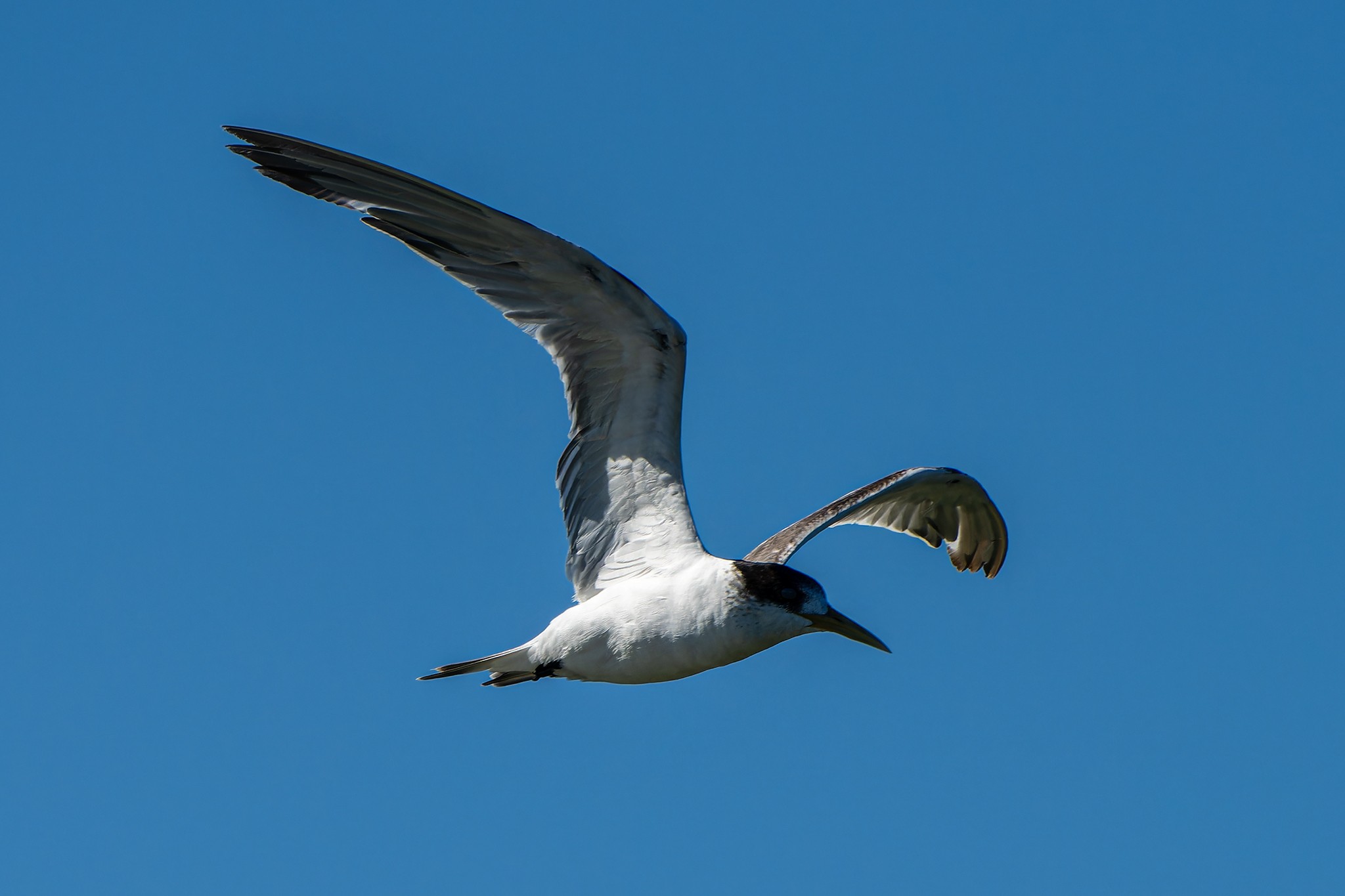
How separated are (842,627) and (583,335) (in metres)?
2.82

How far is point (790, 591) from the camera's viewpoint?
1023 centimetres

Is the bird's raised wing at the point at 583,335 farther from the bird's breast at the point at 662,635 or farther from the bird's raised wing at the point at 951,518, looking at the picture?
the bird's raised wing at the point at 951,518

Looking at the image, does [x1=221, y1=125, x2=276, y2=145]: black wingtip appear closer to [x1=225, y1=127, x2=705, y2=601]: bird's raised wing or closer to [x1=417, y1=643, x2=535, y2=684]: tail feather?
[x1=225, y1=127, x2=705, y2=601]: bird's raised wing

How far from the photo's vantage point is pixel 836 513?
12039 millimetres

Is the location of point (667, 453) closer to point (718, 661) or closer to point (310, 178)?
point (718, 661)

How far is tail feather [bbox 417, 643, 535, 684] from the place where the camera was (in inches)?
439

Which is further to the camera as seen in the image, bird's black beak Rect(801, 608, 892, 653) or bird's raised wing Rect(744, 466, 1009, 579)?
bird's raised wing Rect(744, 466, 1009, 579)

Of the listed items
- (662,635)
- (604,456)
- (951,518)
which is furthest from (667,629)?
(951,518)

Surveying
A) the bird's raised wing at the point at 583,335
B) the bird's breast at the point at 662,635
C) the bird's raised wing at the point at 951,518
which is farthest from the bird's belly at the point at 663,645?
the bird's raised wing at the point at 951,518

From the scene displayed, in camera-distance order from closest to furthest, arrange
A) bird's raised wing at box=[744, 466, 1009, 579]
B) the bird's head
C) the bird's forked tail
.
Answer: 1. the bird's head
2. the bird's forked tail
3. bird's raised wing at box=[744, 466, 1009, 579]

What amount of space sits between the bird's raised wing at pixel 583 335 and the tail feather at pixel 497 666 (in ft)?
2.20

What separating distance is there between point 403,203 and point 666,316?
2016mm

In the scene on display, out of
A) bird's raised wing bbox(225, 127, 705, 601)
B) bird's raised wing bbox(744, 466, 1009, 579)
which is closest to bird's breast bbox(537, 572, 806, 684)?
bird's raised wing bbox(225, 127, 705, 601)

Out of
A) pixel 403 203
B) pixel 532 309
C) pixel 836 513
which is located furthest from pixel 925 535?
pixel 403 203
